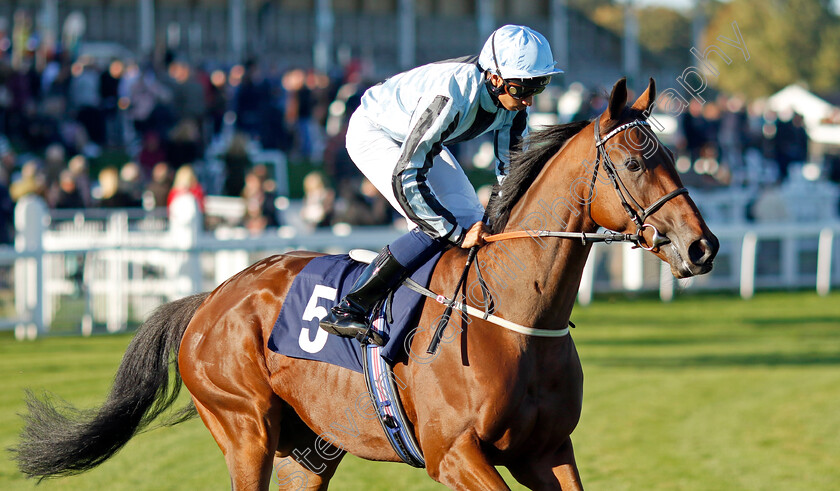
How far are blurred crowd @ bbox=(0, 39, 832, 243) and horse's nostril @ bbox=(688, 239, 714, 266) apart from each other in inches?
299

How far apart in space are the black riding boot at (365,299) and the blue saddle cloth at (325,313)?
0.05m

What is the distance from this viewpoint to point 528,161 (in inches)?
135

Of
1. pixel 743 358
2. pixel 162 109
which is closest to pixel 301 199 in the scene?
pixel 162 109

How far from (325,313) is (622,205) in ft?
4.02

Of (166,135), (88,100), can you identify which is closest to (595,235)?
(166,135)

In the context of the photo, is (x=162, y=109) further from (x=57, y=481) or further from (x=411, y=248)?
(x=411, y=248)

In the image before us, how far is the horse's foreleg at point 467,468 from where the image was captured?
3.18 meters

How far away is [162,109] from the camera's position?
41.0 feet

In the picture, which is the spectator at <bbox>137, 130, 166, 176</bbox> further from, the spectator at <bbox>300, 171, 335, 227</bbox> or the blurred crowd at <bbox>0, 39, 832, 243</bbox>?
the spectator at <bbox>300, 171, 335, 227</bbox>

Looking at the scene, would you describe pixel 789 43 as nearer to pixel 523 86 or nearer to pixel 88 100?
pixel 88 100

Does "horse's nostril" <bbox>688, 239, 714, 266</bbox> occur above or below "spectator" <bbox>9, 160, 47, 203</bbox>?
above

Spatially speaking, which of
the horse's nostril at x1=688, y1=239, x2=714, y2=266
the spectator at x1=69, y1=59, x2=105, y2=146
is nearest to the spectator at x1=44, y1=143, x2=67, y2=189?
the spectator at x1=69, y1=59, x2=105, y2=146

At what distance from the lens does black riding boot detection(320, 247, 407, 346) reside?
354cm

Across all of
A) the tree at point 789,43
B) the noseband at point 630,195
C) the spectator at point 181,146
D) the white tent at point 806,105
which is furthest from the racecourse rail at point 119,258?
the tree at point 789,43
